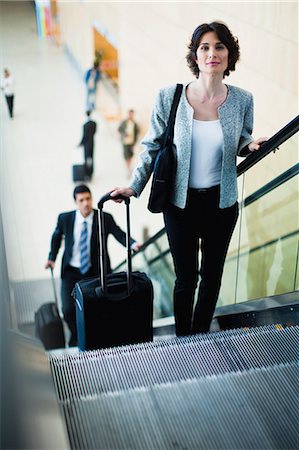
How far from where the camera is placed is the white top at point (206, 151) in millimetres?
3131

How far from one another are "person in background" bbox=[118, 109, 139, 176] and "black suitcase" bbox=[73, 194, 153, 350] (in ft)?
28.1

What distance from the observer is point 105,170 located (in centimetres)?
1285

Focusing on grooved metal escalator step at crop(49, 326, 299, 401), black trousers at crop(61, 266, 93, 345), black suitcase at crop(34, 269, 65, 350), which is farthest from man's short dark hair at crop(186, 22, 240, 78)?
black suitcase at crop(34, 269, 65, 350)

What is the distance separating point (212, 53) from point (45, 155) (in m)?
10.4

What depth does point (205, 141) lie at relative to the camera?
3135 mm

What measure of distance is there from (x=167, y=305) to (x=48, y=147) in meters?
8.08

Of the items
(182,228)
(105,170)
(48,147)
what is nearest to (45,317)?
(182,228)

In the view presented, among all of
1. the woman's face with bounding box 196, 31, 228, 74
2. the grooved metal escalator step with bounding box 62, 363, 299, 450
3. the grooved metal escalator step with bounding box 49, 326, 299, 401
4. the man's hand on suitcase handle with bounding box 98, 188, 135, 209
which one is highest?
the woman's face with bounding box 196, 31, 228, 74

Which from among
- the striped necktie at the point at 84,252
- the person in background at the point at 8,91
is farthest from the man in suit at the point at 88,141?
the striped necktie at the point at 84,252

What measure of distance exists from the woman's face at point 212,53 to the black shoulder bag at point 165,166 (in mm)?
174

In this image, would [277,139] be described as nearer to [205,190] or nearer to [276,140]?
[276,140]

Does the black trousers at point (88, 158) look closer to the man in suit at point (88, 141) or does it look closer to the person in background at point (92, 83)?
the man in suit at point (88, 141)

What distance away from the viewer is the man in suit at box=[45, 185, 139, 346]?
4984 mm

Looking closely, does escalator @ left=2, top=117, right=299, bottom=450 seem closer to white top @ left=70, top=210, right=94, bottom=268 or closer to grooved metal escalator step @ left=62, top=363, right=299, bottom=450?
grooved metal escalator step @ left=62, top=363, right=299, bottom=450
